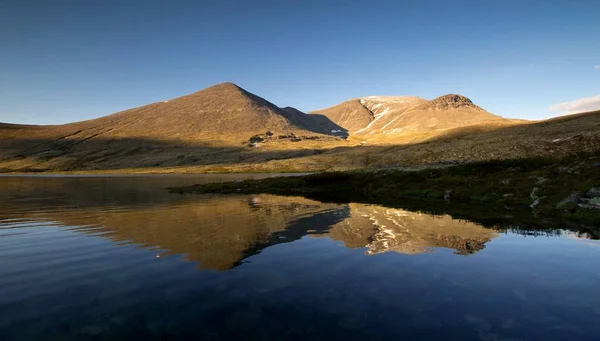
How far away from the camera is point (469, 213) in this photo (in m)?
40.4

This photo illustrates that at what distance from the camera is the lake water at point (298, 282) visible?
13125mm

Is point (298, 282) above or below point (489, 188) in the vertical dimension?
below

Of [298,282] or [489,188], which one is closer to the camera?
[298,282]

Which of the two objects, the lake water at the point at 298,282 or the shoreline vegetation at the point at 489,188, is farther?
the shoreline vegetation at the point at 489,188

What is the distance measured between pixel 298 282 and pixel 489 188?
44107 mm

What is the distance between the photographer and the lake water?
43.1 feet

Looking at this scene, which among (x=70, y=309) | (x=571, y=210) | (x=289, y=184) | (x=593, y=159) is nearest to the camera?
(x=70, y=309)

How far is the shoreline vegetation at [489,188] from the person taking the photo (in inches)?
1534

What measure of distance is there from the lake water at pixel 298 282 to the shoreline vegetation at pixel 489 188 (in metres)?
9.66

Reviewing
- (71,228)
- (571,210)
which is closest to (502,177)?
(571,210)

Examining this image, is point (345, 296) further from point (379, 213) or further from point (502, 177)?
point (502, 177)

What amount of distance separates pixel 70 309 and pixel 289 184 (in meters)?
67.5

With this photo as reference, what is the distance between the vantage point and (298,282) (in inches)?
719

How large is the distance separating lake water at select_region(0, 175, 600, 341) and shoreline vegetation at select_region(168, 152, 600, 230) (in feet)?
31.7
